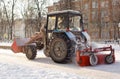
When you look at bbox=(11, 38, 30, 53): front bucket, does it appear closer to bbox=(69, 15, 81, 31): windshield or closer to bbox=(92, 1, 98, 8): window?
bbox=(69, 15, 81, 31): windshield

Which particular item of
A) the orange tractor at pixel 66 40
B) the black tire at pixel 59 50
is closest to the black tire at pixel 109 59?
the orange tractor at pixel 66 40

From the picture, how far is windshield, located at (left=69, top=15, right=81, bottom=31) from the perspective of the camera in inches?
582

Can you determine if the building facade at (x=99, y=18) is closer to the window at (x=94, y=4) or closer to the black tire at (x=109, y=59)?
the window at (x=94, y=4)

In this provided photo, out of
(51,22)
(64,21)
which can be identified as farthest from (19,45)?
(64,21)

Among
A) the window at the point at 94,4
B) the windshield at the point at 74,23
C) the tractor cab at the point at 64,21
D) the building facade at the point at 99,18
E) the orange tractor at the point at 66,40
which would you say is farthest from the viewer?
the window at the point at 94,4

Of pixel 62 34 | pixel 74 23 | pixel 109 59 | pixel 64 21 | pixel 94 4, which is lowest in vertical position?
pixel 109 59

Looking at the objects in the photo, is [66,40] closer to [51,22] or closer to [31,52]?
[51,22]

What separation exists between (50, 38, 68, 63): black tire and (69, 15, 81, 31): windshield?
985mm

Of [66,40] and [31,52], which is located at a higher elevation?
[66,40]

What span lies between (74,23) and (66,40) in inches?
54.9

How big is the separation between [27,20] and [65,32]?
42062 mm

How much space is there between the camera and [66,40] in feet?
46.5

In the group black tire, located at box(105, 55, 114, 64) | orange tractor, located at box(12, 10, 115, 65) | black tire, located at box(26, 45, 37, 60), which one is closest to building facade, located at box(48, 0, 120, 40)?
black tire, located at box(26, 45, 37, 60)

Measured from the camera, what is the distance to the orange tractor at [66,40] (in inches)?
534
